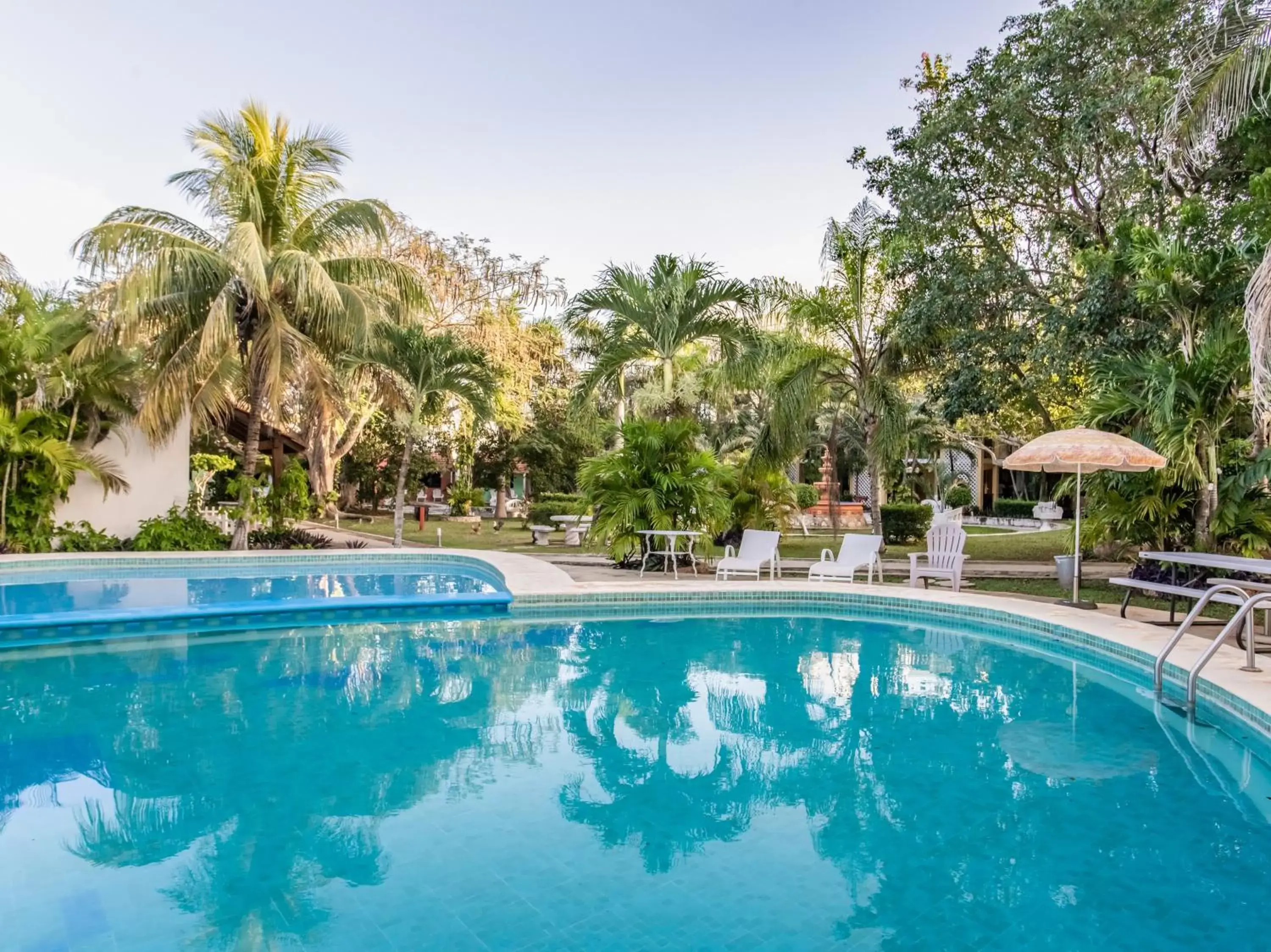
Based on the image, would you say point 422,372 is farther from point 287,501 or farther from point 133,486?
point 133,486

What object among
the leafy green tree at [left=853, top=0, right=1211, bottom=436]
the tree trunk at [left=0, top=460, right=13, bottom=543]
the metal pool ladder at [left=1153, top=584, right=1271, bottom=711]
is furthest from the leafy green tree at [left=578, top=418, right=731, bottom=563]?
the tree trunk at [left=0, top=460, right=13, bottom=543]

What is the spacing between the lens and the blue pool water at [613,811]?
2.99 meters

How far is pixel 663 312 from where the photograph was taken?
1377 centimetres

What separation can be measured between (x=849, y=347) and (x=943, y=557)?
4484 millimetres

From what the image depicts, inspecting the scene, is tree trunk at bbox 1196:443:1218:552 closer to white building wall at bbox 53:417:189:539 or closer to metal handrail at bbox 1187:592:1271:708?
metal handrail at bbox 1187:592:1271:708

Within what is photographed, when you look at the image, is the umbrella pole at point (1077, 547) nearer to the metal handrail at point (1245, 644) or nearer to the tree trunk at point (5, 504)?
the metal handrail at point (1245, 644)

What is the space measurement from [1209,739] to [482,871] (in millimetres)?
4728

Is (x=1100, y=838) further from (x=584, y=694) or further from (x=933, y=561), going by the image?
(x=933, y=561)

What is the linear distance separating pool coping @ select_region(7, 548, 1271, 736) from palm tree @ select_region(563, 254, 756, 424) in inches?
155

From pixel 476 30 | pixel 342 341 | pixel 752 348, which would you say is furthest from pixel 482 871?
pixel 476 30

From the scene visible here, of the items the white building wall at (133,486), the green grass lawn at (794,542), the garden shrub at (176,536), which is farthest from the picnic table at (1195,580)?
the white building wall at (133,486)

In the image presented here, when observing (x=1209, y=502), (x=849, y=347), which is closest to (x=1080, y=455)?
(x=1209, y=502)

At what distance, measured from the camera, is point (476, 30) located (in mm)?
16281

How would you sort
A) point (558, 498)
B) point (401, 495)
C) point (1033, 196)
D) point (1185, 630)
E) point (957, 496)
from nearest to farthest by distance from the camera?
1. point (1185, 630)
2. point (1033, 196)
3. point (401, 495)
4. point (558, 498)
5. point (957, 496)
